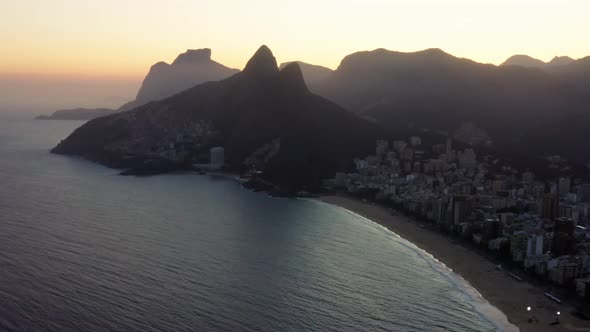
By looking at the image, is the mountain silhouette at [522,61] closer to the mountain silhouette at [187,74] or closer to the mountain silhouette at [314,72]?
the mountain silhouette at [314,72]

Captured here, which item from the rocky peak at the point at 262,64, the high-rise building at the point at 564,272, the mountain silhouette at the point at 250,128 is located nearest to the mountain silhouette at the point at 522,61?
the rocky peak at the point at 262,64

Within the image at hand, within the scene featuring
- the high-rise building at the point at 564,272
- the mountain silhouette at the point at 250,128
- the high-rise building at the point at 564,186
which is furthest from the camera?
the mountain silhouette at the point at 250,128

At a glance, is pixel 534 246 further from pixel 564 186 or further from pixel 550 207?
pixel 564 186

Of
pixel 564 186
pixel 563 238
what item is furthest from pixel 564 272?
pixel 564 186

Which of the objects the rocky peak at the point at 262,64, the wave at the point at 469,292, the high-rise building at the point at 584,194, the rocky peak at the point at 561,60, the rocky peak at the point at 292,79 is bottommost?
the wave at the point at 469,292

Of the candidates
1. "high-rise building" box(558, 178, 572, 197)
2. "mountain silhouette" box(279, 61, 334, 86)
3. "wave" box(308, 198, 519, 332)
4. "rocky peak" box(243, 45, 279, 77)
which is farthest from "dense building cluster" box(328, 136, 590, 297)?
"mountain silhouette" box(279, 61, 334, 86)

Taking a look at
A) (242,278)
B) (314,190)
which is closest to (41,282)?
(242,278)

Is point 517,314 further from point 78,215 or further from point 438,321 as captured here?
point 78,215
